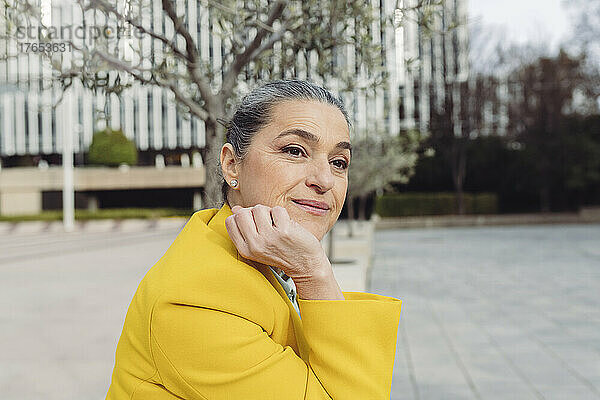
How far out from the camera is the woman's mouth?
150 centimetres

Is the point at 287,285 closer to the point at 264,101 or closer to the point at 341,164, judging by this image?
the point at 341,164

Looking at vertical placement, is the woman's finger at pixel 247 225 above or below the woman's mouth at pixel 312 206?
below

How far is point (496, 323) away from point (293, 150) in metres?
7.08

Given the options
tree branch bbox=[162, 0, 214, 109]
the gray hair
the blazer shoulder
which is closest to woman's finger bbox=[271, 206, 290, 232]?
the blazer shoulder

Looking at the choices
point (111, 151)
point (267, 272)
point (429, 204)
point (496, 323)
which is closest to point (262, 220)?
point (267, 272)

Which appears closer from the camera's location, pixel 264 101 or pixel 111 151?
pixel 264 101

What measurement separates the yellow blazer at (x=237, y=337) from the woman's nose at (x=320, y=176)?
260 millimetres

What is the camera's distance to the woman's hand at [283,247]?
1.32 m

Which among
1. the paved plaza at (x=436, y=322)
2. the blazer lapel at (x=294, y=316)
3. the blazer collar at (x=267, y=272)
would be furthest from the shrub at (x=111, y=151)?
the blazer lapel at (x=294, y=316)

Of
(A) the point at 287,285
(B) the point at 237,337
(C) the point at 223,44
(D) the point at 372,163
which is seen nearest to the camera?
(B) the point at 237,337

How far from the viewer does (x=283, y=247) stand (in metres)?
1.33

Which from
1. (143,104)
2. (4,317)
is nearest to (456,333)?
(4,317)

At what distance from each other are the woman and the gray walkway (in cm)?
395

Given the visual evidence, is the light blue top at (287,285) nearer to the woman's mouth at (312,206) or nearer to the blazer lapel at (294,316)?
the blazer lapel at (294,316)
